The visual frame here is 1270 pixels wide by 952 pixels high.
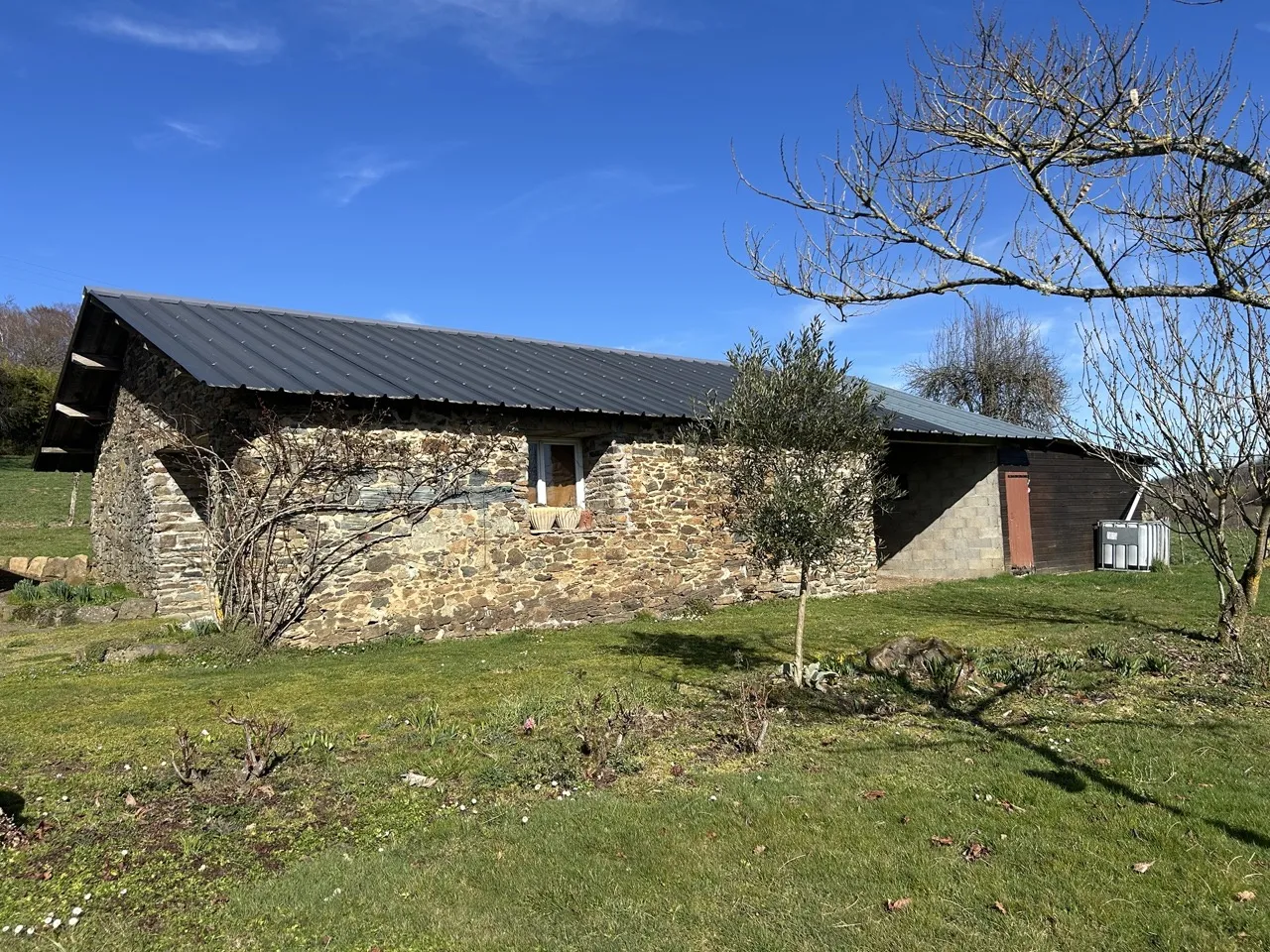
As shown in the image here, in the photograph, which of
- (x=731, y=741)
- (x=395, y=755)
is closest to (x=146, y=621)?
(x=395, y=755)

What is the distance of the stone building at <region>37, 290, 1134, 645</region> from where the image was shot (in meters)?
10.6

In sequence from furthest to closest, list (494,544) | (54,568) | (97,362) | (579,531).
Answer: (54,568) < (97,362) < (579,531) < (494,544)

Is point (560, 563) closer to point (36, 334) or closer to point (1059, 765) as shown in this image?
point (1059, 765)

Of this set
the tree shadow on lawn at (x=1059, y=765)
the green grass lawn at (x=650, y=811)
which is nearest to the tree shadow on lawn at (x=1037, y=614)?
the green grass lawn at (x=650, y=811)

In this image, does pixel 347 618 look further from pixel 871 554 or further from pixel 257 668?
pixel 871 554

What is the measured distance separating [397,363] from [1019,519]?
13.4 metres

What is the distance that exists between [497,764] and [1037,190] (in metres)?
4.82

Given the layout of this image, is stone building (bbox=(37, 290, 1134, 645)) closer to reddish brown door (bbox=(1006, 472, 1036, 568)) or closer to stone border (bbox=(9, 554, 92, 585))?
stone border (bbox=(9, 554, 92, 585))

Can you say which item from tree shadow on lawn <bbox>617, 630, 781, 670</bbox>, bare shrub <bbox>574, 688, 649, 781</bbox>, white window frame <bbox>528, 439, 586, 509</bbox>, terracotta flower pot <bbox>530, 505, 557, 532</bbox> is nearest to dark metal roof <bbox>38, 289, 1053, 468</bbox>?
white window frame <bbox>528, 439, 586, 509</bbox>

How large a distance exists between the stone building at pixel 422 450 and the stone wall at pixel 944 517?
240 cm

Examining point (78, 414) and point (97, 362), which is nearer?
point (97, 362)

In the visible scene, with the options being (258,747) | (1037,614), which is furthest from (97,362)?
(1037,614)

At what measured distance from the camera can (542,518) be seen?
12.2 metres

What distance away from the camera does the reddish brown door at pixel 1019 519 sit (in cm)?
1803
